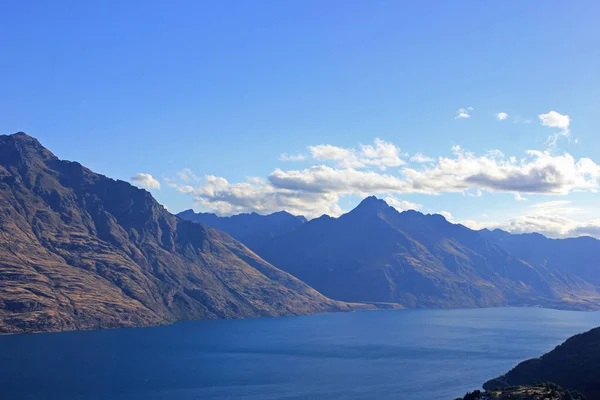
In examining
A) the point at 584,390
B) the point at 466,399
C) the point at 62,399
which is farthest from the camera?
the point at 62,399

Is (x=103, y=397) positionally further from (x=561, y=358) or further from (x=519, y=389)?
(x=561, y=358)

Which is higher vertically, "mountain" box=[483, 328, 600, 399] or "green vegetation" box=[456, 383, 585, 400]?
"green vegetation" box=[456, 383, 585, 400]

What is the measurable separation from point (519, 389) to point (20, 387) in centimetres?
16601

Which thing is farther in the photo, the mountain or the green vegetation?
the mountain

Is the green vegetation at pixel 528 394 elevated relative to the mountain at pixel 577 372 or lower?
elevated

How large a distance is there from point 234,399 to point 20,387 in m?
75.8

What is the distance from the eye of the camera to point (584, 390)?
16562cm

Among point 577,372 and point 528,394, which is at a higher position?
point 528,394

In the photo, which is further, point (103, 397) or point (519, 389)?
point (103, 397)

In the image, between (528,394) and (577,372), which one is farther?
(577,372)

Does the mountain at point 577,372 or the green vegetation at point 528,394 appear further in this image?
the mountain at point 577,372

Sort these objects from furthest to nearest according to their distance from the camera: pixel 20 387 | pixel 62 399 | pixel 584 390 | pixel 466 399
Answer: pixel 20 387 → pixel 62 399 → pixel 584 390 → pixel 466 399

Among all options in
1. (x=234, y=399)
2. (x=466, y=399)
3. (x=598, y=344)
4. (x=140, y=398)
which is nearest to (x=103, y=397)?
(x=140, y=398)

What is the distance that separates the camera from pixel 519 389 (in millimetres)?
134875
